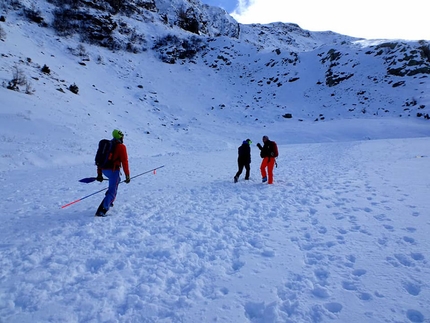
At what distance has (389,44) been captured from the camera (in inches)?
1537

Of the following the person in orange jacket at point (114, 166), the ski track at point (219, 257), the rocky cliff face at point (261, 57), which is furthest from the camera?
the rocky cliff face at point (261, 57)

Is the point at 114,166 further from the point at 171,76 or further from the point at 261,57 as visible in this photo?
the point at 261,57

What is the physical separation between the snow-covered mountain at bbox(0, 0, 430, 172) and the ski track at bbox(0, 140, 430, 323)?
36.3ft

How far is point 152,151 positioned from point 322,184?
47.6 ft

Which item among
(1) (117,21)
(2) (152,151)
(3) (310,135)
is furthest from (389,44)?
(1) (117,21)

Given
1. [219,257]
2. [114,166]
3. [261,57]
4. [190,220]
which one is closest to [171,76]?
[261,57]

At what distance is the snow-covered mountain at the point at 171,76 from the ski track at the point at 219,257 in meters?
11.1

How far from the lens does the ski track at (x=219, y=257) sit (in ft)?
9.98

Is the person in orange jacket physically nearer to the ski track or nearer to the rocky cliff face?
the ski track

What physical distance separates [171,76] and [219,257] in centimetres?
4045

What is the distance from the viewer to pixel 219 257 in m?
4.22

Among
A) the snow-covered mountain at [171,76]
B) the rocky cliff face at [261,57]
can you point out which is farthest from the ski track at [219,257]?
the rocky cliff face at [261,57]

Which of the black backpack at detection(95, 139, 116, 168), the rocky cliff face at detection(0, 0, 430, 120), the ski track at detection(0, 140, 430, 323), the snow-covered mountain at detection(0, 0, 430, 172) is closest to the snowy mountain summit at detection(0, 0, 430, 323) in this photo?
the ski track at detection(0, 140, 430, 323)

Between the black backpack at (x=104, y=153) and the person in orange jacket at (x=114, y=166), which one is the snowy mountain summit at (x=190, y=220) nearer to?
the person in orange jacket at (x=114, y=166)
